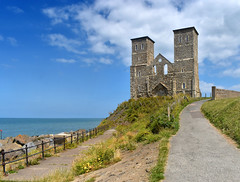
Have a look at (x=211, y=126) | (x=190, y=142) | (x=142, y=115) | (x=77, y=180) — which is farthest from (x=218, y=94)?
(x=77, y=180)

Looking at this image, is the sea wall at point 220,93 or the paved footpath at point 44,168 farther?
the sea wall at point 220,93

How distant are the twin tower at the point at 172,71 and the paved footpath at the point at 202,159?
3412 cm

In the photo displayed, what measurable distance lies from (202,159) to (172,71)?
40.7 metres

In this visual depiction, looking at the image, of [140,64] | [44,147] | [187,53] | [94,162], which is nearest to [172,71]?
[187,53]

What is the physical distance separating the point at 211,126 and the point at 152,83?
35198 mm

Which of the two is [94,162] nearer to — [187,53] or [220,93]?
[220,93]

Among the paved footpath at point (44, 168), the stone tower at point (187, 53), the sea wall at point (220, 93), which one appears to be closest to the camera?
the paved footpath at point (44, 168)

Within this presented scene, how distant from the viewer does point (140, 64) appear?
175 feet

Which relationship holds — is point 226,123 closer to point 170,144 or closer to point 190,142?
point 190,142

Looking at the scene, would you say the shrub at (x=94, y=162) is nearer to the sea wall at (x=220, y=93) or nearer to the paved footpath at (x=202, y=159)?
the paved footpath at (x=202, y=159)

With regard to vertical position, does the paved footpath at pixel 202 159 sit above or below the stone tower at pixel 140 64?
below

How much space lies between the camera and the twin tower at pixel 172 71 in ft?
151

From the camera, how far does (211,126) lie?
15.3 m

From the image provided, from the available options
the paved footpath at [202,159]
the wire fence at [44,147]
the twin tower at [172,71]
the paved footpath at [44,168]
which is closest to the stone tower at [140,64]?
the twin tower at [172,71]
